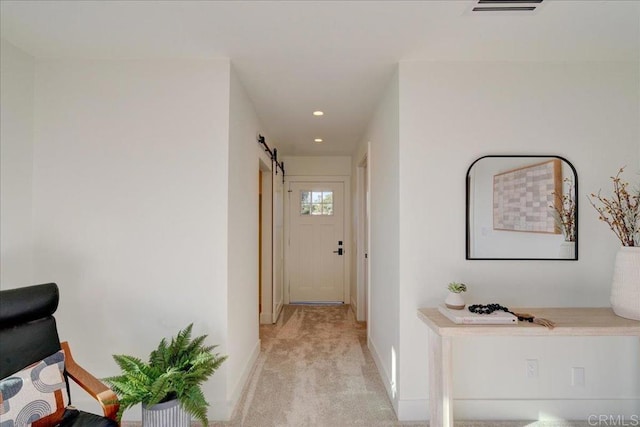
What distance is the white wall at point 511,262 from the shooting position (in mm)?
2158

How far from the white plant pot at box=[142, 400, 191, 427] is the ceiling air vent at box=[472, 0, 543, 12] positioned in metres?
2.56

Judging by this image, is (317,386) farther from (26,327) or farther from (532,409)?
(26,327)

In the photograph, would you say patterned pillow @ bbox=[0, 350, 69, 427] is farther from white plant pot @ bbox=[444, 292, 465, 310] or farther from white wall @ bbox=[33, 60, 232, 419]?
white plant pot @ bbox=[444, 292, 465, 310]

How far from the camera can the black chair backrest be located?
4.72 ft

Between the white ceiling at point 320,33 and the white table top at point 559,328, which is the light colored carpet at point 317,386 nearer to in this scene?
the white table top at point 559,328

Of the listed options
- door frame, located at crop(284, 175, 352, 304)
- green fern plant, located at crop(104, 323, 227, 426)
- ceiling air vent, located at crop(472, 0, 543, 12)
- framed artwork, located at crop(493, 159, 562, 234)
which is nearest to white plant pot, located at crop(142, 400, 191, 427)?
green fern plant, located at crop(104, 323, 227, 426)

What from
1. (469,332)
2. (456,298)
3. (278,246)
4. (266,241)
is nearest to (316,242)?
(278,246)

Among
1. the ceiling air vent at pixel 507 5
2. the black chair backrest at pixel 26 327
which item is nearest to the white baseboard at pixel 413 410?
the black chair backrest at pixel 26 327

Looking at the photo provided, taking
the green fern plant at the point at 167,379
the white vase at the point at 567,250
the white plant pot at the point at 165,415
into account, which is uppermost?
the white vase at the point at 567,250

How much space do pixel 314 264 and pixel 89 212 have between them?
353 cm

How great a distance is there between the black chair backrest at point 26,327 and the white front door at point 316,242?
3.76m

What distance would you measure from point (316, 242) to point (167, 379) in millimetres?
3745

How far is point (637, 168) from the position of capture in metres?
2.18

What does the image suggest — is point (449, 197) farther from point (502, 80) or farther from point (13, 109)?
point (13, 109)
